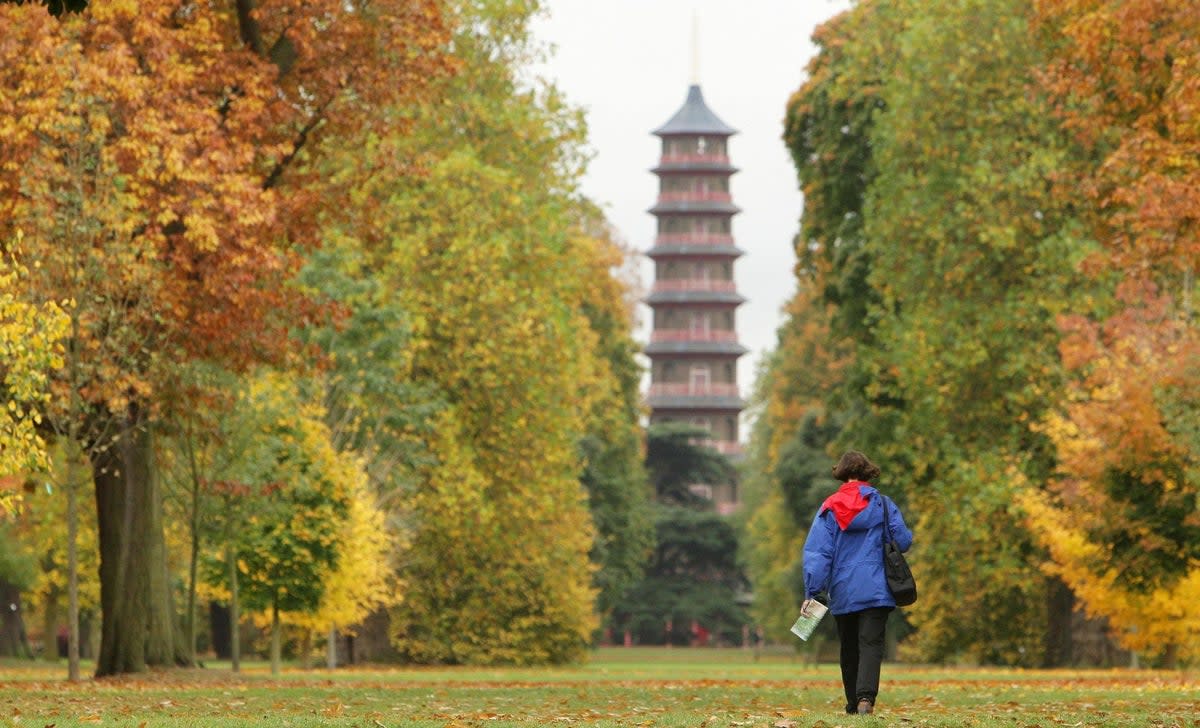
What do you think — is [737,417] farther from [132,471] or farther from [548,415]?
[132,471]

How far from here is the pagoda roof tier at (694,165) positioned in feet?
410

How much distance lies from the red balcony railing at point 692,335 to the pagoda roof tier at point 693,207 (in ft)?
21.7

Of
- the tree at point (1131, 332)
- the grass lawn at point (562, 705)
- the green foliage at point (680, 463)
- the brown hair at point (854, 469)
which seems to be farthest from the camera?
the green foliage at point (680, 463)

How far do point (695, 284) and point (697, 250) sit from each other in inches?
74.3

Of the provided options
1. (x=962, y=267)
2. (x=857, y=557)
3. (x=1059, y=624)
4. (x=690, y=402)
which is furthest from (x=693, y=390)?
(x=857, y=557)

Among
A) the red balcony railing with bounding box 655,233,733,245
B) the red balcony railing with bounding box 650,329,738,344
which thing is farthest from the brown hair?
the red balcony railing with bounding box 655,233,733,245

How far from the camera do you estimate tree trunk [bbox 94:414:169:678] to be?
2492cm

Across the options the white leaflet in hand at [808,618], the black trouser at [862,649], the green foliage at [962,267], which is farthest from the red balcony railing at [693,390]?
the white leaflet in hand at [808,618]

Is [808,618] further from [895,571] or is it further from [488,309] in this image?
[488,309]

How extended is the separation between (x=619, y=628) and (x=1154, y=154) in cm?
8029

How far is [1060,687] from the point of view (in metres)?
22.4

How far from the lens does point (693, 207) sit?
124 metres

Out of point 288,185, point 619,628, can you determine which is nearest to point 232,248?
point 288,185

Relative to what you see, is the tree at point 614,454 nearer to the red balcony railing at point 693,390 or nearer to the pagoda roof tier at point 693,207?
the red balcony railing at point 693,390
